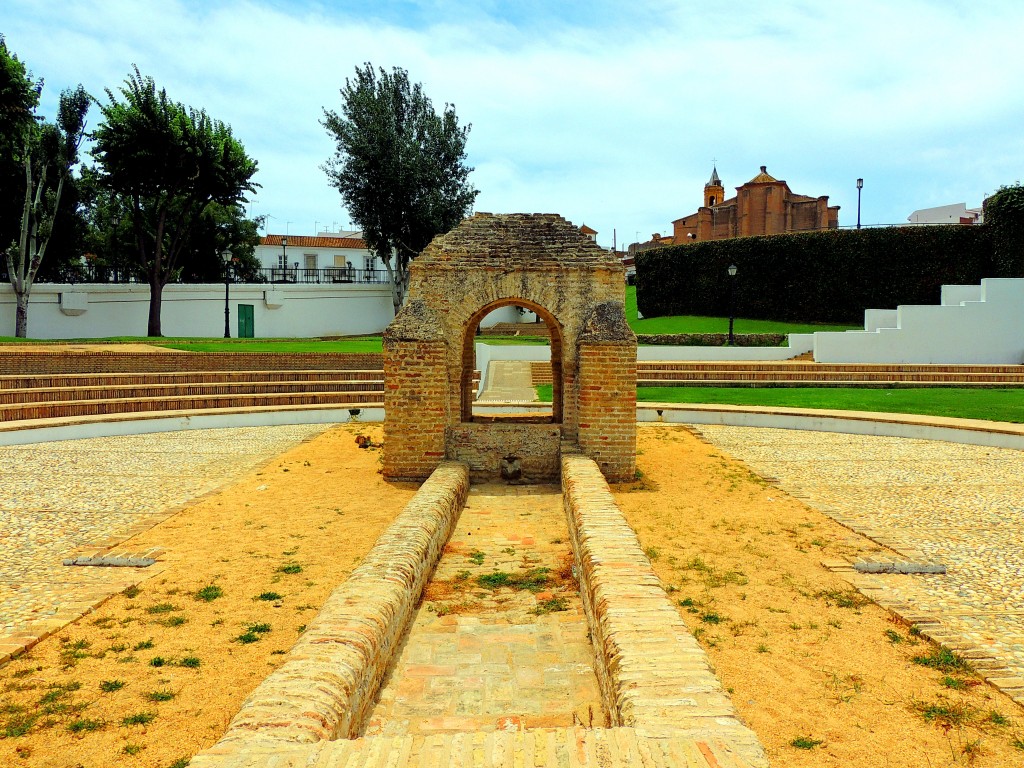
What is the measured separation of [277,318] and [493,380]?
1798 cm

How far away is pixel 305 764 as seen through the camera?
2.42 metres

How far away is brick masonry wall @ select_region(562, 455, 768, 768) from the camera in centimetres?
269

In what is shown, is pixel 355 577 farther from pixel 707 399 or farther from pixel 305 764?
pixel 707 399

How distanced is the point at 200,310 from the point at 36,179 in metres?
7.69

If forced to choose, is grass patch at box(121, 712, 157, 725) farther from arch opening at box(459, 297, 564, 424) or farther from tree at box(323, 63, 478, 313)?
tree at box(323, 63, 478, 313)

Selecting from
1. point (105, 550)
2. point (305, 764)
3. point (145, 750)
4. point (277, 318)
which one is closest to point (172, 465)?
point (105, 550)

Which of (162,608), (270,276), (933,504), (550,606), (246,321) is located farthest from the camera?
(270,276)

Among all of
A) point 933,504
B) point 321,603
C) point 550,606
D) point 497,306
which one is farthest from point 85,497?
point 933,504

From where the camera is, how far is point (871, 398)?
16219mm

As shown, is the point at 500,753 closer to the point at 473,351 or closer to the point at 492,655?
the point at 492,655

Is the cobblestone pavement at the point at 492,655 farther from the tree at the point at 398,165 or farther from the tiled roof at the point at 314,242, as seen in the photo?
the tiled roof at the point at 314,242

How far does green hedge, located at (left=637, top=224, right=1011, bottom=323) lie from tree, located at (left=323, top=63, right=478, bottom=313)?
1070cm

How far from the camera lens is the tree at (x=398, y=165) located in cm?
3103

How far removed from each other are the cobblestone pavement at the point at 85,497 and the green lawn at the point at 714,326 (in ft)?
65.1
